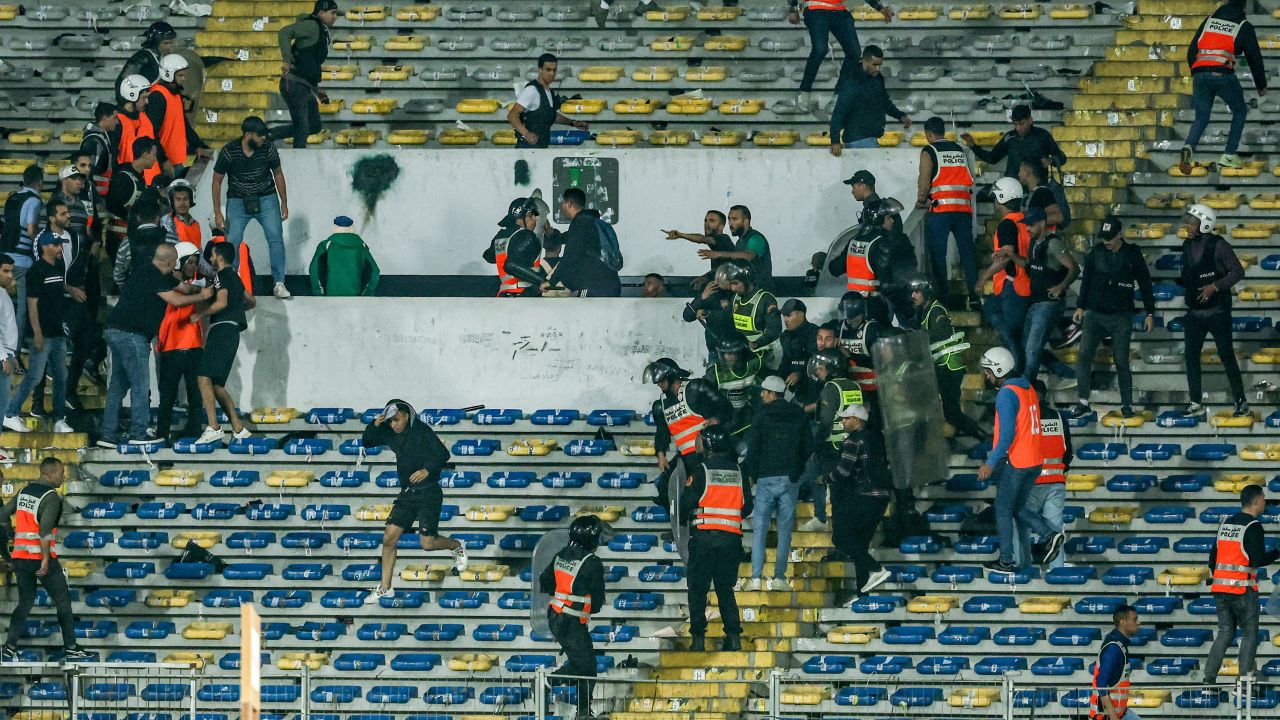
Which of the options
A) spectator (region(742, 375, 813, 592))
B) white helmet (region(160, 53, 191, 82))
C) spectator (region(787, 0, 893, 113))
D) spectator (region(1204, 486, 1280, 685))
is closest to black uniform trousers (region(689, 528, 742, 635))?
spectator (region(742, 375, 813, 592))

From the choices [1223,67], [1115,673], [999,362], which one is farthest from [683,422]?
[1223,67]

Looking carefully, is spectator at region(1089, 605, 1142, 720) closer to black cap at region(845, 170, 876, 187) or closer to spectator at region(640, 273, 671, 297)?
black cap at region(845, 170, 876, 187)

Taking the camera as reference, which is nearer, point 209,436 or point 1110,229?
point 1110,229

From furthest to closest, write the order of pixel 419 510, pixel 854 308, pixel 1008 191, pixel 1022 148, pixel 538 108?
pixel 538 108
pixel 1022 148
pixel 1008 191
pixel 854 308
pixel 419 510

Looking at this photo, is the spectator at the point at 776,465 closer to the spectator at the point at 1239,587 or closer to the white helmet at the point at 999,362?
the white helmet at the point at 999,362

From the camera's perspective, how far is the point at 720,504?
18.8m

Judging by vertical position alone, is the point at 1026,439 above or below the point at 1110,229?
below

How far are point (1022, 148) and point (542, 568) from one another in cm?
712

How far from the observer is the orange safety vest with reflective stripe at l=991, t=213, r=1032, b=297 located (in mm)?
21266

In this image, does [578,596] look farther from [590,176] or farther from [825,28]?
[825,28]

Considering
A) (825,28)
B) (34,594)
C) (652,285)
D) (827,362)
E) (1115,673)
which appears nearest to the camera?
(1115,673)

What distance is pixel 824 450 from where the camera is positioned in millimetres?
19891

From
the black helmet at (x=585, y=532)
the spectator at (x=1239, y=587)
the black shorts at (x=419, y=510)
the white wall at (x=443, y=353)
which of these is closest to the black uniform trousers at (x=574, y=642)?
the black helmet at (x=585, y=532)

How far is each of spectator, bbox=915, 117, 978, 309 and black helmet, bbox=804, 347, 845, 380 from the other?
106 inches
